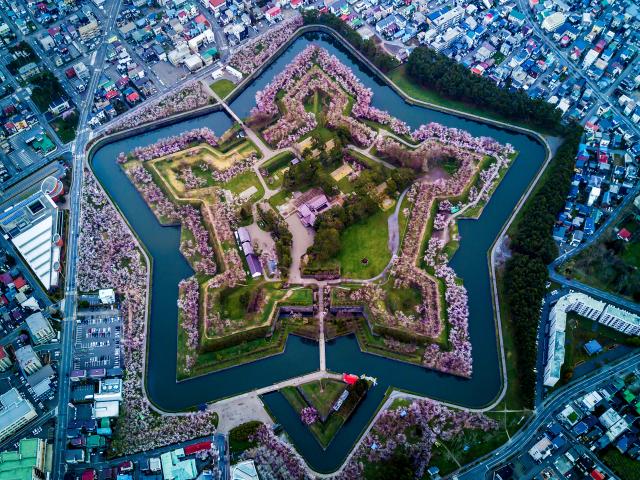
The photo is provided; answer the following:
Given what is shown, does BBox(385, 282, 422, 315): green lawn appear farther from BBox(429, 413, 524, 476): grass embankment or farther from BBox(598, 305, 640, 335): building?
BBox(598, 305, 640, 335): building

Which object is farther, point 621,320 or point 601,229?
point 601,229

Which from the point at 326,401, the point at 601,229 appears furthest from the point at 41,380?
the point at 601,229

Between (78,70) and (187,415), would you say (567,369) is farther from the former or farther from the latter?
(78,70)

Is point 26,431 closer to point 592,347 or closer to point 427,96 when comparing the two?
point 592,347

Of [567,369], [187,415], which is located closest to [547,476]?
[567,369]

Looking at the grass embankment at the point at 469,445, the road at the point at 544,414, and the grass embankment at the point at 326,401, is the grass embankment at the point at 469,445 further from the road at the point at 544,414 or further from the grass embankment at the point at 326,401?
the grass embankment at the point at 326,401
